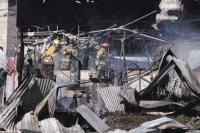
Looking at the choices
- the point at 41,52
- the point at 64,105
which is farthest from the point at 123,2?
the point at 64,105

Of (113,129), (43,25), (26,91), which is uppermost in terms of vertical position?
(43,25)

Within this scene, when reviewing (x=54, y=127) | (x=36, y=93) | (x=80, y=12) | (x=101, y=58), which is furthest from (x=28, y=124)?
(x=80, y=12)

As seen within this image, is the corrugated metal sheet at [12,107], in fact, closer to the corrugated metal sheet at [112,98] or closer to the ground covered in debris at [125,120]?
the corrugated metal sheet at [112,98]

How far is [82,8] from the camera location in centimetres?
2667

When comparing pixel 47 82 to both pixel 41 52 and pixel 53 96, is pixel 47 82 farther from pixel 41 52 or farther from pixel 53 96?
pixel 41 52

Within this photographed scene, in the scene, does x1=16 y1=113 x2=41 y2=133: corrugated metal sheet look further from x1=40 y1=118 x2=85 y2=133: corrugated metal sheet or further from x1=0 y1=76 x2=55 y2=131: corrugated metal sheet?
x1=0 y1=76 x2=55 y2=131: corrugated metal sheet

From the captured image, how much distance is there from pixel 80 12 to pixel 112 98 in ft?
47.2

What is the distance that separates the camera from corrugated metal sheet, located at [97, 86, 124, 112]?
1270 cm

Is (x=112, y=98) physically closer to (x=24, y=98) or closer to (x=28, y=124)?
(x=24, y=98)

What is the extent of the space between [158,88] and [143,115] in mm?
1062

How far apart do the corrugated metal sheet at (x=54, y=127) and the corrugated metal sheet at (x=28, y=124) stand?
144 millimetres

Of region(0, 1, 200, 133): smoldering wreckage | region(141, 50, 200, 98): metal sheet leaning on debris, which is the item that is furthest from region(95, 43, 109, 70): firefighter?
region(141, 50, 200, 98): metal sheet leaning on debris

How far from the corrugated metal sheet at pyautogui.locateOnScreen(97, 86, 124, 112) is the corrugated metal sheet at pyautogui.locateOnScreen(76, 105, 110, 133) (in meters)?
0.77

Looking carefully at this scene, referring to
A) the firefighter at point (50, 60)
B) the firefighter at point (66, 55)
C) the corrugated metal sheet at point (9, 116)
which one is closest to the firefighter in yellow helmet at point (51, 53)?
the firefighter at point (50, 60)
